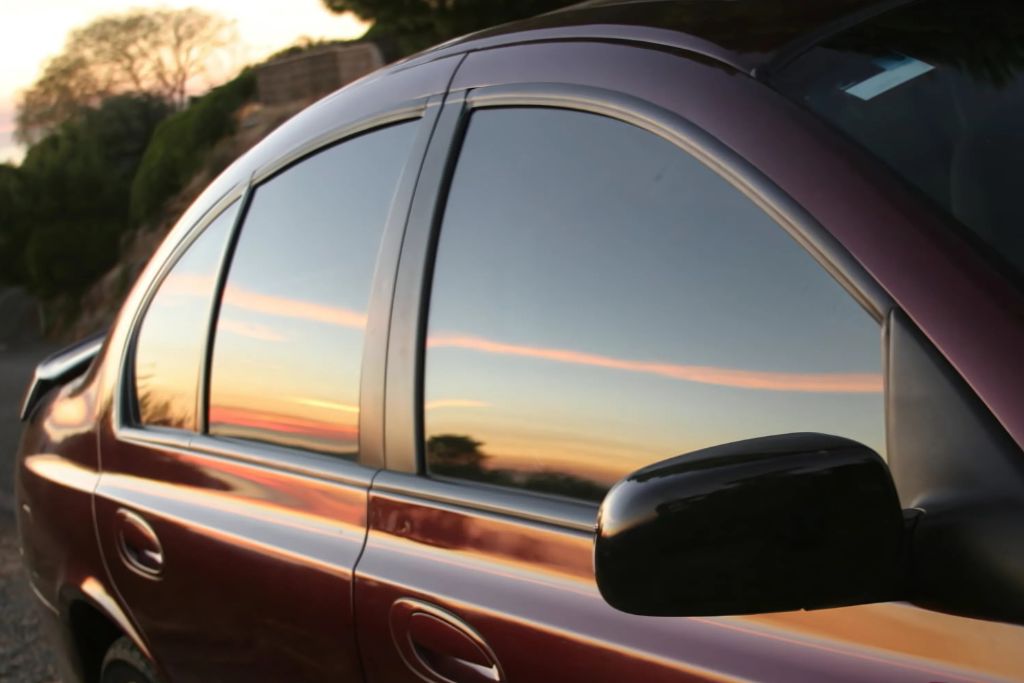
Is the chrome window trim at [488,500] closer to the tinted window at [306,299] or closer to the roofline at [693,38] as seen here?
the tinted window at [306,299]

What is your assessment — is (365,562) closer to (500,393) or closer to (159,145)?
(500,393)

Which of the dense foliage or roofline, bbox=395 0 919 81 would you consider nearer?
roofline, bbox=395 0 919 81

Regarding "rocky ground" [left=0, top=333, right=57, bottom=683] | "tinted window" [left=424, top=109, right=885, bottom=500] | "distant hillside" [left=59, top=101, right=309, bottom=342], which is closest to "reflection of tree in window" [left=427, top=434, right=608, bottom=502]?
"tinted window" [left=424, top=109, right=885, bottom=500]

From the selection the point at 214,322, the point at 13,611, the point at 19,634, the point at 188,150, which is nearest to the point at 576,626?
the point at 214,322

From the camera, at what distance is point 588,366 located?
1.72 meters

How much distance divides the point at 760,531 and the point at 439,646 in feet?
2.42

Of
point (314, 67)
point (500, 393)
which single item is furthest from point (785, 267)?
point (314, 67)

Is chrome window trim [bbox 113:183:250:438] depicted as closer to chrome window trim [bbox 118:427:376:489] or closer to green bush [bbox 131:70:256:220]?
chrome window trim [bbox 118:427:376:489]

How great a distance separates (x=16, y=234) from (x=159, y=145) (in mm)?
2492

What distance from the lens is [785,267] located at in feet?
4.83

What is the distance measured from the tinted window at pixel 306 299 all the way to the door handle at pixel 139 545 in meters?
0.25

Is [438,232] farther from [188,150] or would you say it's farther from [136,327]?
[188,150]

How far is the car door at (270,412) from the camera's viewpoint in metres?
2.10

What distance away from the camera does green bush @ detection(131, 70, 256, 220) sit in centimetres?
1856
